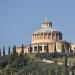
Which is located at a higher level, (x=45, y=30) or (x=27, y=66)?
(x=45, y=30)

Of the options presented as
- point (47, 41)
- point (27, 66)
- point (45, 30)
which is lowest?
point (27, 66)

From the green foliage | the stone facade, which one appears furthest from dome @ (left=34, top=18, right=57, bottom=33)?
the green foliage

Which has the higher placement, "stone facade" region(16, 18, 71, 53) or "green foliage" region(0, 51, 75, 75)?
"stone facade" region(16, 18, 71, 53)

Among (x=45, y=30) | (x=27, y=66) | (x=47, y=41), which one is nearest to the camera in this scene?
(x=27, y=66)

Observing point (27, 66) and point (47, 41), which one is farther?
point (47, 41)

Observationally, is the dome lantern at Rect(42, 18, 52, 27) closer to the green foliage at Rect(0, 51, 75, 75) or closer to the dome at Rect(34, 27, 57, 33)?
the dome at Rect(34, 27, 57, 33)

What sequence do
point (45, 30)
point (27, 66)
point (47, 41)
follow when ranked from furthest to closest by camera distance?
point (45, 30), point (47, 41), point (27, 66)

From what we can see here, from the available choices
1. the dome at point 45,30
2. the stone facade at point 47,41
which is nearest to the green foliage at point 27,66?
the stone facade at point 47,41

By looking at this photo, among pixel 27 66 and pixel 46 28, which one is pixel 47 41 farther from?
pixel 27 66

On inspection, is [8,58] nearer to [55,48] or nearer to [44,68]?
[44,68]

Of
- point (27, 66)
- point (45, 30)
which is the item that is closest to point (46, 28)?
point (45, 30)

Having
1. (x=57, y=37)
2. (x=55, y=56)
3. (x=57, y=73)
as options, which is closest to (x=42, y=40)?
(x=57, y=37)

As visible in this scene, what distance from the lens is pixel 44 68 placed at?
71.1 meters

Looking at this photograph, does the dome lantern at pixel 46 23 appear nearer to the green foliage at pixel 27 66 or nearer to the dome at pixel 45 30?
the dome at pixel 45 30
